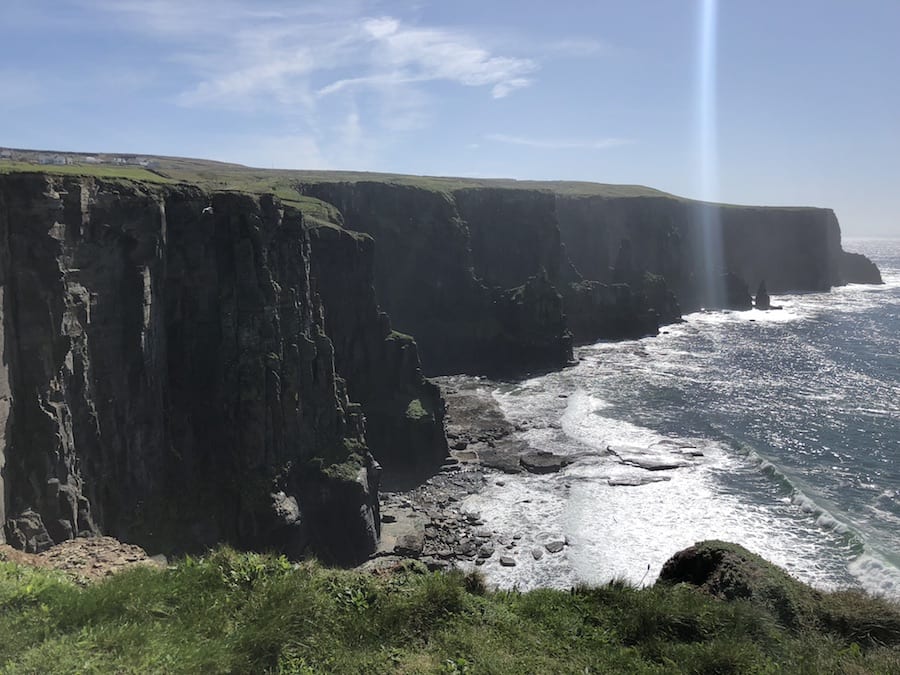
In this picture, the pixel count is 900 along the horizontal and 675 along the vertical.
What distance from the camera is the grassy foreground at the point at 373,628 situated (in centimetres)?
1239

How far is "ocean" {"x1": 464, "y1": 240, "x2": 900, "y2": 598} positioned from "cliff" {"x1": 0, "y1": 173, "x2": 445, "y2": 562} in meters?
15.1

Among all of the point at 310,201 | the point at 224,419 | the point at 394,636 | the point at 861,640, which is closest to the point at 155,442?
the point at 224,419

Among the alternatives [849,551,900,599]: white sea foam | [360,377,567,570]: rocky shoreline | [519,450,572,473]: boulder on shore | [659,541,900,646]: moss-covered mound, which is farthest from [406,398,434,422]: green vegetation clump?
[659,541,900,646]: moss-covered mound

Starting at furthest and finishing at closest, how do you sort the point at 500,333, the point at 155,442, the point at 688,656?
the point at 500,333, the point at 155,442, the point at 688,656

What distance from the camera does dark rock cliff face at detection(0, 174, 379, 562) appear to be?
1168 inches

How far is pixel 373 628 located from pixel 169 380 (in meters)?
31.5

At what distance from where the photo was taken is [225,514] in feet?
131

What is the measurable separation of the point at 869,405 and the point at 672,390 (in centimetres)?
2152

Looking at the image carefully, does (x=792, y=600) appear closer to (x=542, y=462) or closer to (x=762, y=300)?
(x=542, y=462)

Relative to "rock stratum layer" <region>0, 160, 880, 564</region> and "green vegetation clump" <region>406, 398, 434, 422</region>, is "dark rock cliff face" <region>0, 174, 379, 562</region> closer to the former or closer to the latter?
"rock stratum layer" <region>0, 160, 880, 564</region>

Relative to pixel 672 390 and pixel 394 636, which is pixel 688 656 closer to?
pixel 394 636

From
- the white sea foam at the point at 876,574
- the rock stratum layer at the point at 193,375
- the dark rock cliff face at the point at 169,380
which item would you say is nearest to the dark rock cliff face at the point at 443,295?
the rock stratum layer at the point at 193,375

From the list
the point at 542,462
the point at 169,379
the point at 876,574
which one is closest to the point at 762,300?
the point at 542,462

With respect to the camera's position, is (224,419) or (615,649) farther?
(224,419)
